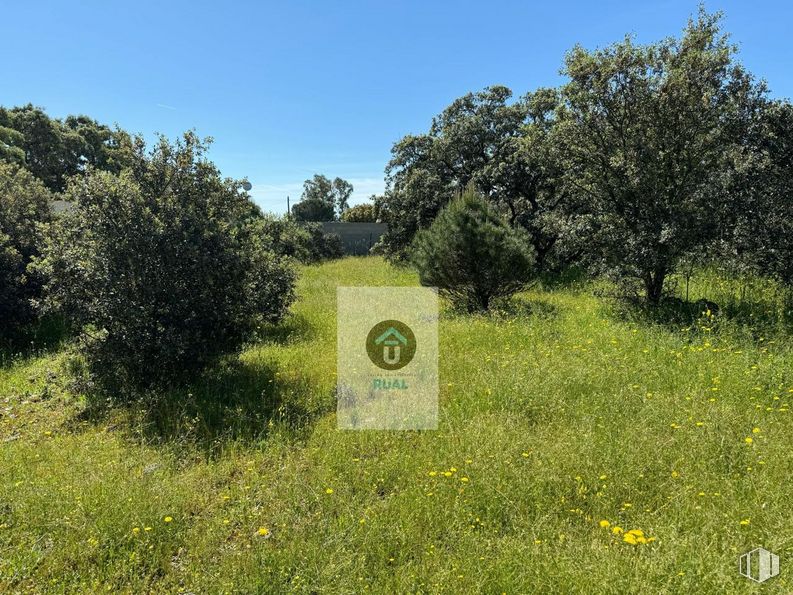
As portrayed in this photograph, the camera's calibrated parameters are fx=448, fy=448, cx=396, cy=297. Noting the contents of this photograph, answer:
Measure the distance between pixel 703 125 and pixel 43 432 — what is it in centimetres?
1021

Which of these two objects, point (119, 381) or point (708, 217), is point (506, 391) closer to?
point (119, 381)

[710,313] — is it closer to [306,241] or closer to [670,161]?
[670,161]

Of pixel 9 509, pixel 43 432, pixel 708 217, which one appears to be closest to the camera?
pixel 9 509

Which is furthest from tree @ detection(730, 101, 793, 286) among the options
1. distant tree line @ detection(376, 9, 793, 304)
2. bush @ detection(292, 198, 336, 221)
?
bush @ detection(292, 198, 336, 221)

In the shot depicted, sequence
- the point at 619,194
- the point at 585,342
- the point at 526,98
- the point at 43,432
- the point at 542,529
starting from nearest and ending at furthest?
the point at 542,529
the point at 43,432
the point at 585,342
the point at 619,194
the point at 526,98

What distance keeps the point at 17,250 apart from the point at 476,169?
43.9ft

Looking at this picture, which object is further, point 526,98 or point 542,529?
point 526,98

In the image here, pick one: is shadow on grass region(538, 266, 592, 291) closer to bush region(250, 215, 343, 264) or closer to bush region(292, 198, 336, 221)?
bush region(250, 215, 343, 264)

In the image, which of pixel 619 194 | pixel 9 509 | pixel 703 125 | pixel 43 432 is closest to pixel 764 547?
pixel 9 509

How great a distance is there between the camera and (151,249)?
5168mm

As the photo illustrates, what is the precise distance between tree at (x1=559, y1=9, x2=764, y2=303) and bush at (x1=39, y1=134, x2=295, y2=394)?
21.7 ft

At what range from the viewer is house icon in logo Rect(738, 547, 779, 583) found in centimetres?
229

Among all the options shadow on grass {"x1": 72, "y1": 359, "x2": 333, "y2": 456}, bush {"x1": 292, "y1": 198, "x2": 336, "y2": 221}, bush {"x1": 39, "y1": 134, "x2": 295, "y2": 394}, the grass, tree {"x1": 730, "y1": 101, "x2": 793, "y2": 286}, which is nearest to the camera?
the grass

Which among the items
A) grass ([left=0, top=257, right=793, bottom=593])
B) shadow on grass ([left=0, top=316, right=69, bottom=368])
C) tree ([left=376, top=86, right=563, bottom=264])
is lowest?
grass ([left=0, top=257, right=793, bottom=593])
